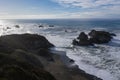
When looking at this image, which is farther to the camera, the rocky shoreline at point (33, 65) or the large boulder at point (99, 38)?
the large boulder at point (99, 38)

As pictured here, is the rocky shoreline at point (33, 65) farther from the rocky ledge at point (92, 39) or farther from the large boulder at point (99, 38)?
the large boulder at point (99, 38)

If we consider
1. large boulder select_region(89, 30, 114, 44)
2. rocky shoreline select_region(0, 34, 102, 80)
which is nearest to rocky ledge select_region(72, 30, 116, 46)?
large boulder select_region(89, 30, 114, 44)

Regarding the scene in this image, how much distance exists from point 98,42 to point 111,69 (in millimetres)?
24198

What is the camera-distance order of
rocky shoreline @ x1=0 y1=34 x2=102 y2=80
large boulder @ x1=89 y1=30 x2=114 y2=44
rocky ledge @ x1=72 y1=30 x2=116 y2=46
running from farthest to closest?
large boulder @ x1=89 y1=30 x2=114 y2=44, rocky ledge @ x1=72 y1=30 x2=116 y2=46, rocky shoreline @ x1=0 y1=34 x2=102 y2=80

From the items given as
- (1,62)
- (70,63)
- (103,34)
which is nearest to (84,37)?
(103,34)

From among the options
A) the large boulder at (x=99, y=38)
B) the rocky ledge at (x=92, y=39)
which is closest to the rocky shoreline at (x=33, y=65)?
the rocky ledge at (x=92, y=39)

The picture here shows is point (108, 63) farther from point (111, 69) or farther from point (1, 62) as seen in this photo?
→ point (1, 62)

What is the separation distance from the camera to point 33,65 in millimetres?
17141

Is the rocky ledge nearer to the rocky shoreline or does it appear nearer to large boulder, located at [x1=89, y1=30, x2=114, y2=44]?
large boulder, located at [x1=89, y1=30, x2=114, y2=44]

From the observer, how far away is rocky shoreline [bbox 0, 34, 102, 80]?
1120cm

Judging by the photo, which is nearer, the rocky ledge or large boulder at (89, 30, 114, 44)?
the rocky ledge

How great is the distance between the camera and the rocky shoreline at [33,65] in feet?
36.7

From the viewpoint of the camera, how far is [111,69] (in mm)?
22625

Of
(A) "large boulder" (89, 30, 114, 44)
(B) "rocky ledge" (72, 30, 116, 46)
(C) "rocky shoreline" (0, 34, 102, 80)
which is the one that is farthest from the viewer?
(A) "large boulder" (89, 30, 114, 44)
